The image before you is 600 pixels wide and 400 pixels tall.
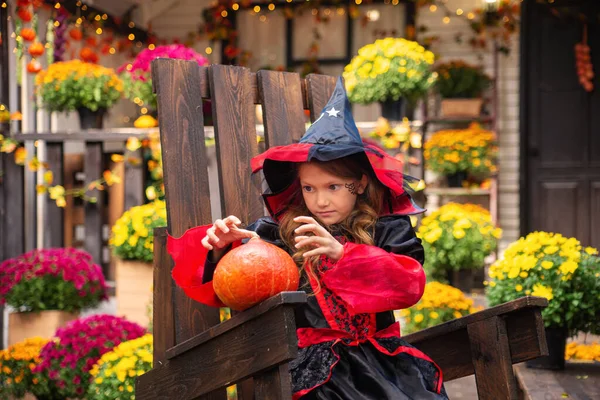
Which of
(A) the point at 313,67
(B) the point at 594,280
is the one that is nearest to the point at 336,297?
(B) the point at 594,280

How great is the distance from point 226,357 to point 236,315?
4.8 inches

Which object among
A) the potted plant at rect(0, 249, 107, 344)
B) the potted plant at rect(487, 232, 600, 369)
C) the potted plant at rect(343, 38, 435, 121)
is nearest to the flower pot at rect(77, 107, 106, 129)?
the potted plant at rect(0, 249, 107, 344)

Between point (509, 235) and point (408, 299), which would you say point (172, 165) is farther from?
point (509, 235)

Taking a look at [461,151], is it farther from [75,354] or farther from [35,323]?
[75,354]

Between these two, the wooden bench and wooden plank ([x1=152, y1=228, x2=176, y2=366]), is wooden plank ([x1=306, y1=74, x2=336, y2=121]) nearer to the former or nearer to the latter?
the wooden bench

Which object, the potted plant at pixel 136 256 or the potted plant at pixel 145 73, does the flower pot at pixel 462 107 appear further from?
the potted plant at pixel 136 256

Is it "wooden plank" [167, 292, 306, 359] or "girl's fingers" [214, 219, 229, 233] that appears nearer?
"wooden plank" [167, 292, 306, 359]

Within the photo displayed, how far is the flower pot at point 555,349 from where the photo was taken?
3635 millimetres

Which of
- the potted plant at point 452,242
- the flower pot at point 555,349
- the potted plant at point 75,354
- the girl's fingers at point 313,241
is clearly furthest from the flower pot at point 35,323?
the girl's fingers at point 313,241

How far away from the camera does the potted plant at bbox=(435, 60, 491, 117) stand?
7.92 m

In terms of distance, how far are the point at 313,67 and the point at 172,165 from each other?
21.4ft

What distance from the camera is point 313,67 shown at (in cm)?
888

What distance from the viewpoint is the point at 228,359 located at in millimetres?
2055

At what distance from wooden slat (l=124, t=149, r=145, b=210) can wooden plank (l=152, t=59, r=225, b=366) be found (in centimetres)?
281
